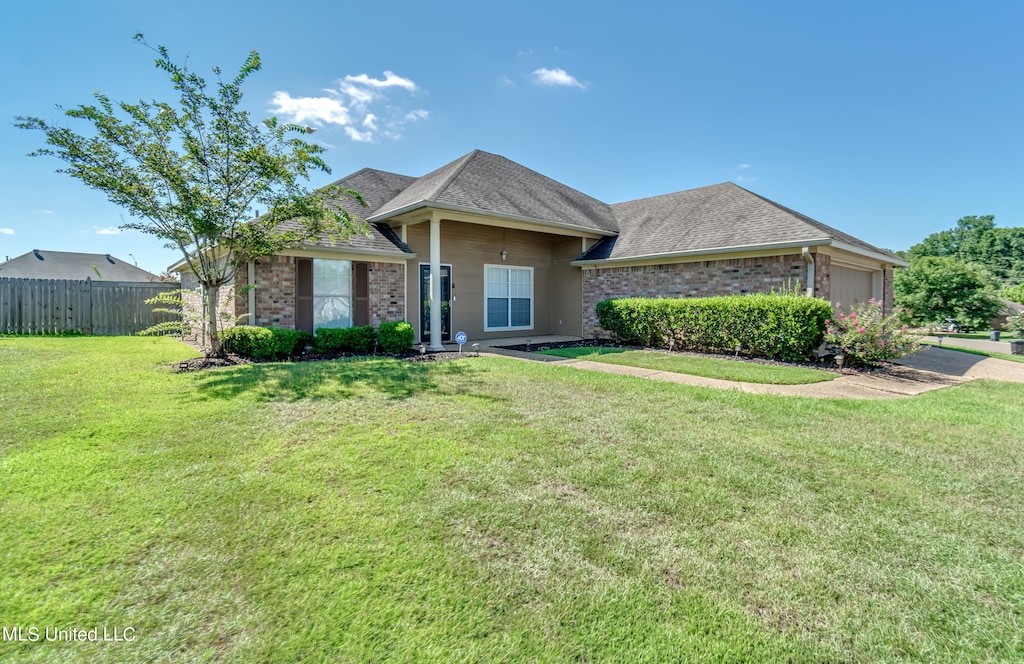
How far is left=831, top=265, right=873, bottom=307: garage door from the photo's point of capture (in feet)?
39.9

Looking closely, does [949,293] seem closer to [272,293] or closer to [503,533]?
[503,533]

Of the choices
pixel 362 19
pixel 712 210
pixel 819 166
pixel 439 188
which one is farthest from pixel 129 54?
pixel 819 166

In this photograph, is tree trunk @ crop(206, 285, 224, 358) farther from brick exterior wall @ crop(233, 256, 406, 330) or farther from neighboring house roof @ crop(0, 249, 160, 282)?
neighboring house roof @ crop(0, 249, 160, 282)

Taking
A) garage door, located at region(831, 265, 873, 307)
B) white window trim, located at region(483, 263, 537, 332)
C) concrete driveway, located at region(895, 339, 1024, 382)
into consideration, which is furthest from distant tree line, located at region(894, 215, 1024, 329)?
white window trim, located at region(483, 263, 537, 332)

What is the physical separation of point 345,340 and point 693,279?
30.2 feet

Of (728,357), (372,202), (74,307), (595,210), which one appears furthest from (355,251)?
(74,307)

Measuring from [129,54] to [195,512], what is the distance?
31.1ft

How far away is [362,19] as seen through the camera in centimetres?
1086

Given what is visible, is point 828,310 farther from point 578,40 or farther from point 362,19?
point 362,19

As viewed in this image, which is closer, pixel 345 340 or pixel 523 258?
pixel 345 340

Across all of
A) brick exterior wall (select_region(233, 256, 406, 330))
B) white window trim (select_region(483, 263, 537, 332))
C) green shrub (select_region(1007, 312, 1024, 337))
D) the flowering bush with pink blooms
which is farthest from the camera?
green shrub (select_region(1007, 312, 1024, 337))

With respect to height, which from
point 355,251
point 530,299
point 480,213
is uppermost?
point 480,213

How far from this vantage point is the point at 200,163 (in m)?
8.25

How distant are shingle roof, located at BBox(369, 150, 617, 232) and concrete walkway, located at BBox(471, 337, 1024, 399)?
394cm
